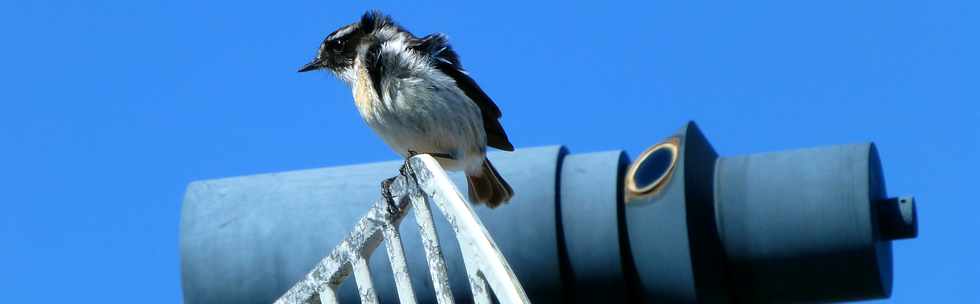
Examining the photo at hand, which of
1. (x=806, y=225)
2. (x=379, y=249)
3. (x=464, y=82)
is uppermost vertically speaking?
(x=464, y=82)

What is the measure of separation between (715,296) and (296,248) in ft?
7.40

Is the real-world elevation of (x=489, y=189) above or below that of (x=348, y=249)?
above

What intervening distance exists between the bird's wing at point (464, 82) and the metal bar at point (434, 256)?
253cm

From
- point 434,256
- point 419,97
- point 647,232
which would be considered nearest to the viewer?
point 434,256

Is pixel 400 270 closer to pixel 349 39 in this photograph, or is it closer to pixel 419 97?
pixel 419 97

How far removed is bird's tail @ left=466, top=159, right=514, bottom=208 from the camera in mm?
9477

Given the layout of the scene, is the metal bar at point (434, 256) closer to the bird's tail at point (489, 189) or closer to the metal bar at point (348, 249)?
the metal bar at point (348, 249)

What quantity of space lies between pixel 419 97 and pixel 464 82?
601mm

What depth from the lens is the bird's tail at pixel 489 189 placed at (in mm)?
9477

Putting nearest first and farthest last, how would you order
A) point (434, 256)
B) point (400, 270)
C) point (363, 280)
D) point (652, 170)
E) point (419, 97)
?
point (434, 256) → point (400, 270) → point (363, 280) → point (419, 97) → point (652, 170)

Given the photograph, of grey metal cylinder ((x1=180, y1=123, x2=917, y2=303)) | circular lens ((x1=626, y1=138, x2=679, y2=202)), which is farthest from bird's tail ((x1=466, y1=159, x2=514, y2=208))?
circular lens ((x1=626, y1=138, x2=679, y2=202))

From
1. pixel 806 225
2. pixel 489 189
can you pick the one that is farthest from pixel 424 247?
pixel 806 225

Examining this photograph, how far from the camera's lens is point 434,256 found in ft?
21.7

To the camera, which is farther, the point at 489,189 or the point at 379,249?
the point at 379,249
